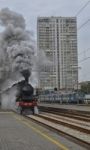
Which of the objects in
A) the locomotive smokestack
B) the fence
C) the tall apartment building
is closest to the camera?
the locomotive smokestack

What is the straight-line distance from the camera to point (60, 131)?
72.7 feet

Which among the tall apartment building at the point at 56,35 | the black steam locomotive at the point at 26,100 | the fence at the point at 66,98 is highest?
the tall apartment building at the point at 56,35

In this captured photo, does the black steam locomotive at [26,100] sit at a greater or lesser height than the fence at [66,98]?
lesser

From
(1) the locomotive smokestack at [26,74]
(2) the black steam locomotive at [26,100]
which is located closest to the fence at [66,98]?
(1) the locomotive smokestack at [26,74]

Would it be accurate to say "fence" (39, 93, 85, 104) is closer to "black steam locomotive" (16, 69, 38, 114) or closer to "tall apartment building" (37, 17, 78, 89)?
"tall apartment building" (37, 17, 78, 89)

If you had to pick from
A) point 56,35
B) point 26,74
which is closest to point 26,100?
point 26,74

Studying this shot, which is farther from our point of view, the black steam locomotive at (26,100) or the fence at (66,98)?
the fence at (66,98)

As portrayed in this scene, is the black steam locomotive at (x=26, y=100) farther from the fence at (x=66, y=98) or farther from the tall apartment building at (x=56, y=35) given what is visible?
the fence at (x=66, y=98)

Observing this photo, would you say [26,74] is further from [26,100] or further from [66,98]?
[66,98]

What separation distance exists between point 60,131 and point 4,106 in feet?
108

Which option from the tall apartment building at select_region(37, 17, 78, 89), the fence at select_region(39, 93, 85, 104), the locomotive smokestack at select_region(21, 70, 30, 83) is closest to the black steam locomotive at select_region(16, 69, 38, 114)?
the locomotive smokestack at select_region(21, 70, 30, 83)

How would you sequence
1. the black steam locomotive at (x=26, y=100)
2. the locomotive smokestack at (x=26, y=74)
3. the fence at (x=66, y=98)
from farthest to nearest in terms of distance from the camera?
the fence at (x=66, y=98), the locomotive smokestack at (x=26, y=74), the black steam locomotive at (x=26, y=100)

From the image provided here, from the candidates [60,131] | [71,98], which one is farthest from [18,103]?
[71,98]

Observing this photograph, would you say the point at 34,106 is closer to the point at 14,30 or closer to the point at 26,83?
the point at 26,83
